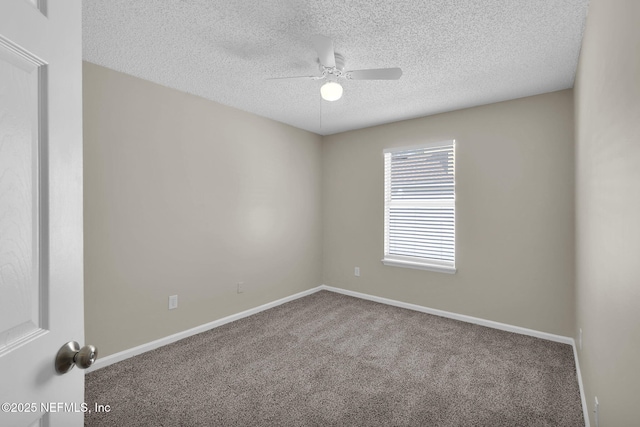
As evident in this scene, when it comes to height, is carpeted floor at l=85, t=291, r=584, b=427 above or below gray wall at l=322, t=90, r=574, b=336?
below

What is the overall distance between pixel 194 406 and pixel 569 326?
3.43 m

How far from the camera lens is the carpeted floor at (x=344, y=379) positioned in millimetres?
1923

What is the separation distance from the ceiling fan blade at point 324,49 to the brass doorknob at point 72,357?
185cm

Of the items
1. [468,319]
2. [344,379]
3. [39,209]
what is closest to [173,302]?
[344,379]

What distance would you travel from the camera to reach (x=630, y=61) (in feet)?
3.10

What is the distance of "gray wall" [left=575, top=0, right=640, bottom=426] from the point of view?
3.02 feet

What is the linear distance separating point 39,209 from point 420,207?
12.4 ft

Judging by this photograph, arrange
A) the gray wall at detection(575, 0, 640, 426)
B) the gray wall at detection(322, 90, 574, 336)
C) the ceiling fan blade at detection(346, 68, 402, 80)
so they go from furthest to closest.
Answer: the gray wall at detection(322, 90, 574, 336)
the ceiling fan blade at detection(346, 68, 402, 80)
the gray wall at detection(575, 0, 640, 426)

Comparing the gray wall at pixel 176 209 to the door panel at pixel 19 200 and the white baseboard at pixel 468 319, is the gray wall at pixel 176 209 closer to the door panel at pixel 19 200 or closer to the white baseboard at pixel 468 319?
the white baseboard at pixel 468 319

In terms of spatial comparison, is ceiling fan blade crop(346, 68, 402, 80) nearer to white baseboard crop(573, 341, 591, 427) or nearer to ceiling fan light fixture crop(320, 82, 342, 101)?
ceiling fan light fixture crop(320, 82, 342, 101)

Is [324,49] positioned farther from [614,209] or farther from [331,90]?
[614,209]

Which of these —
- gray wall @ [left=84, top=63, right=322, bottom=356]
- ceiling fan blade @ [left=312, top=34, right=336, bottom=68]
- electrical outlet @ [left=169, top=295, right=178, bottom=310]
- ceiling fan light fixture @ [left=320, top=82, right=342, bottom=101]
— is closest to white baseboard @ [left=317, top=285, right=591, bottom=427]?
gray wall @ [left=84, top=63, right=322, bottom=356]

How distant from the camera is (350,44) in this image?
84.3 inches

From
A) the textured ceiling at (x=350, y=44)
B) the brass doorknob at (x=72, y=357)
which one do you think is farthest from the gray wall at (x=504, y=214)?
the brass doorknob at (x=72, y=357)
